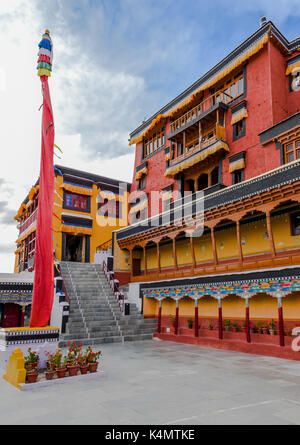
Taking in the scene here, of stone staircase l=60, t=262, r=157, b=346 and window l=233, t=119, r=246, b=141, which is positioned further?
window l=233, t=119, r=246, b=141

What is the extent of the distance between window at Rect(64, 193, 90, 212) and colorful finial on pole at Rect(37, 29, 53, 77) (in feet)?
61.0

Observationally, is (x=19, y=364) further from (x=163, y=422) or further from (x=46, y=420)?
(x=163, y=422)

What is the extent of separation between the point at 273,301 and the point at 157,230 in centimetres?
820

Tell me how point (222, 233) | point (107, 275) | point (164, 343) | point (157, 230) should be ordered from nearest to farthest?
point (164, 343), point (222, 233), point (157, 230), point (107, 275)

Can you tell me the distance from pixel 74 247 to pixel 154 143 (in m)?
12.1

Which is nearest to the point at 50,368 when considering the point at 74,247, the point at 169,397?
the point at 169,397

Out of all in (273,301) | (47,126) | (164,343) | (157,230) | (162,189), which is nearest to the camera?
(47,126)

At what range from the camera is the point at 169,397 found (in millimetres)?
6723

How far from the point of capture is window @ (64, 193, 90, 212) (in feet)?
94.4

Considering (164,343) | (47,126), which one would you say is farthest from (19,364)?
(164,343)

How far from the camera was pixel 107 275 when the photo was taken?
22516 mm

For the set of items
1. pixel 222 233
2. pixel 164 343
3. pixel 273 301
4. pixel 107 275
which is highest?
pixel 222 233

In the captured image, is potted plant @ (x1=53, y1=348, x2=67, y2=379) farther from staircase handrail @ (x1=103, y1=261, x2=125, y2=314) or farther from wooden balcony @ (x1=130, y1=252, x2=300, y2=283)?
staircase handrail @ (x1=103, y1=261, x2=125, y2=314)

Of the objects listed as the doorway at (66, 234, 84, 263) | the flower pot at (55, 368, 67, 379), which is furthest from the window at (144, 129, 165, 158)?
the flower pot at (55, 368, 67, 379)
